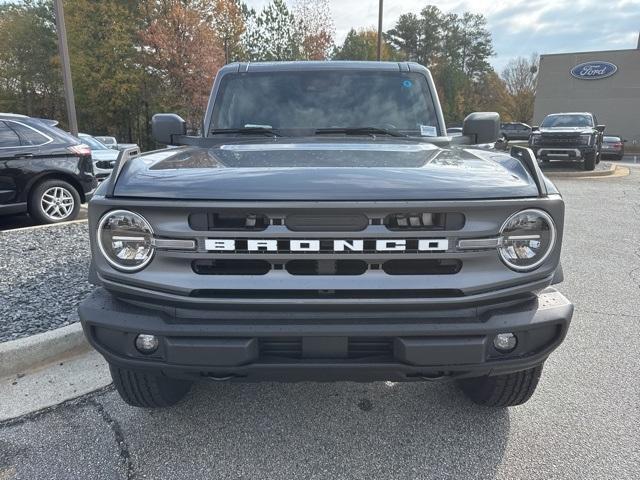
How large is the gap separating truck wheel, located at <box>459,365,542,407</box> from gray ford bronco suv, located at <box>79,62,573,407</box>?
1.28ft

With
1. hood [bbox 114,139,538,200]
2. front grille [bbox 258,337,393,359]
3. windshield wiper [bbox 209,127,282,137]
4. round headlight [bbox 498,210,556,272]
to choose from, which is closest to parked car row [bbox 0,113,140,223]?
windshield wiper [bbox 209,127,282,137]

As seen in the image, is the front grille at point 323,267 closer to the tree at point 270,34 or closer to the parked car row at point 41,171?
the parked car row at point 41,171

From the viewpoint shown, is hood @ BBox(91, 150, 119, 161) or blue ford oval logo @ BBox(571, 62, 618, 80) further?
blue ford oval logo @ BBox(571, 62, 618, 80)

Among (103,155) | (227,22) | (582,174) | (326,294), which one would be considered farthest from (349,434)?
(227,22)

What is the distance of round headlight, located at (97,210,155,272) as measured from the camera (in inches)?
75.3

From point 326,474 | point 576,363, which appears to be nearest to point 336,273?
point 326,474

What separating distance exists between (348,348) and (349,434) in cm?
84

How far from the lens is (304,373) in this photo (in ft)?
6.28

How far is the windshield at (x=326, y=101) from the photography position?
3.35m

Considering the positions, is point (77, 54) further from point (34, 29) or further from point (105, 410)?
point (105, 410)

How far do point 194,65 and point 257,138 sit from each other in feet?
76.1

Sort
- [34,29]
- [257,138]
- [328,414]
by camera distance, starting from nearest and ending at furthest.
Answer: [328,414] → [257,138] → [34,29]

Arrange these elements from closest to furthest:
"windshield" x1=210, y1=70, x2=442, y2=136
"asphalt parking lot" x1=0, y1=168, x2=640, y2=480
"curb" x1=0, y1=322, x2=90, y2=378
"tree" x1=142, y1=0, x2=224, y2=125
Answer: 1. "asphalt parking lot" x1=0, y1=168, x2=640, y2=480
2. "curb" x1=0, y1=322, x2=90, y2=378
3. "windshield" x1=210, y1=70, x2=442, y2=136
4. "tree" x1=142, y1=0, x2=224, y2=125

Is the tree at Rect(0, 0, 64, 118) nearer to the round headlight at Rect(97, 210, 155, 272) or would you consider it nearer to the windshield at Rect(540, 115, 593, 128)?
the windshield at Rect(540, 115, 593, 128)
